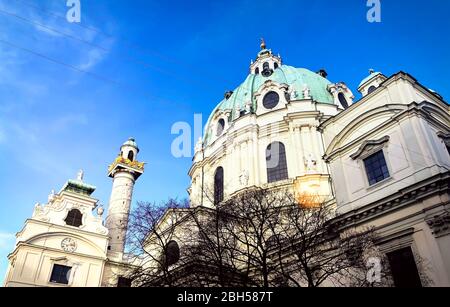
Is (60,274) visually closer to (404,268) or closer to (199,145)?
(199,145)

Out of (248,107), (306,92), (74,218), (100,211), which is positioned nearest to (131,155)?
(100,211)

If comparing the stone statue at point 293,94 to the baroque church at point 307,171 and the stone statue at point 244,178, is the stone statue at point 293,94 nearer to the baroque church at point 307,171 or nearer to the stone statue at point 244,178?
the baroque church at point 307,171

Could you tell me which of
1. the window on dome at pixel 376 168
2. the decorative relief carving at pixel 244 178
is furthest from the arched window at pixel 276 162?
the window on dome at pixel 376 168

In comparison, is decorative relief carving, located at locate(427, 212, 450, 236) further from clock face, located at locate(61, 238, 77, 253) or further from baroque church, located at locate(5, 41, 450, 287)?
clock face, located at locate(61, 238, 77, 253)

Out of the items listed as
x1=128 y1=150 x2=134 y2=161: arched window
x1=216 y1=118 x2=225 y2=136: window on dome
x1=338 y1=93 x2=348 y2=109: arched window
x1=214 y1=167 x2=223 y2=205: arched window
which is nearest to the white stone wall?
x1=128 y1=150 x2=134 y2=161: arched window

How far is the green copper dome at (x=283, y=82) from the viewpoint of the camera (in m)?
37.9

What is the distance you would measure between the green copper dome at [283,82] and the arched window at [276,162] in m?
6.07

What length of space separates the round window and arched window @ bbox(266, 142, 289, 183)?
5.14 m

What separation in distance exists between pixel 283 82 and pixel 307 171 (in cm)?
1339

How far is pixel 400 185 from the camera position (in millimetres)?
16922

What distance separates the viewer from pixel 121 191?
3956cm

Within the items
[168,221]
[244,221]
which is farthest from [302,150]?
[244,221]

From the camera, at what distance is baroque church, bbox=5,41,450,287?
15.8 metres
